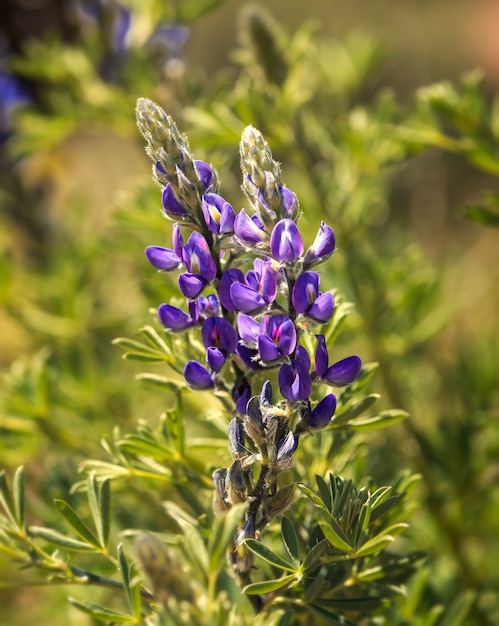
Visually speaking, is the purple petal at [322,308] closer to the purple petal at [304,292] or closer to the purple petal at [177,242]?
the purple petal at [304,292]

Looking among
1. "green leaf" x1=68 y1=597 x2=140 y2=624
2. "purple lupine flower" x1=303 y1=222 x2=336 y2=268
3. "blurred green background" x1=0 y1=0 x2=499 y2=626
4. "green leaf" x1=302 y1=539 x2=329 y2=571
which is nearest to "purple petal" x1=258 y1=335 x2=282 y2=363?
"purple lupine flower" x1=303 y1=222 x2=336 y2=268

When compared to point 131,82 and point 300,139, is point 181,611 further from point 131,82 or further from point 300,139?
point 131,82

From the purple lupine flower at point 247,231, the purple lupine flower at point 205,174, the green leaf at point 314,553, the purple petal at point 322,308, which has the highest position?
the purple lupine flower at point 205,174

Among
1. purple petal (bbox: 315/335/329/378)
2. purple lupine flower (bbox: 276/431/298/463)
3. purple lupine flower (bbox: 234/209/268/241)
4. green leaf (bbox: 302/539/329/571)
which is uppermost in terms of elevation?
purple lupine flower (bbox: 234/209/268/241)

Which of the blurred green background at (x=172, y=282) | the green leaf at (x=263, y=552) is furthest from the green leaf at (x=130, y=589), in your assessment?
the blurred green background at (x=172, y=282)

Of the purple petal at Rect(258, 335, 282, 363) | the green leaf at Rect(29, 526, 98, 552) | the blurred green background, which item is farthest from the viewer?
the blurred green background

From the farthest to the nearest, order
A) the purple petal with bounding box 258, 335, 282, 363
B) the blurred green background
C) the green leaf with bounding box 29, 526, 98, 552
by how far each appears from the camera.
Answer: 1. the blurred green background
2. the green leaf with bounding box 29, 526, 98, 552
3. the purple petal with bounding box 258, 335, 282, 363

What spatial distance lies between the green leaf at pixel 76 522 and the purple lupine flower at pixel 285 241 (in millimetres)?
358

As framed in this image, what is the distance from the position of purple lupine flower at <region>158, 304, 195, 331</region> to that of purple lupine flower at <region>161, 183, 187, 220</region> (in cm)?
10

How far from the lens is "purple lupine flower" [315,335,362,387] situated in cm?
77

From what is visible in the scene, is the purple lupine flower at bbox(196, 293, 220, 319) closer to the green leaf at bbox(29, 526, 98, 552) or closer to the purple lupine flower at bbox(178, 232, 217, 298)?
the purple lupine flower at bbox(178, 232, 217, 298)

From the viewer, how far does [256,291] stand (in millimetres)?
760

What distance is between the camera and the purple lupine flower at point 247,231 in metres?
0.75

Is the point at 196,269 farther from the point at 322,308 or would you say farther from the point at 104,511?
the point at 104,511
